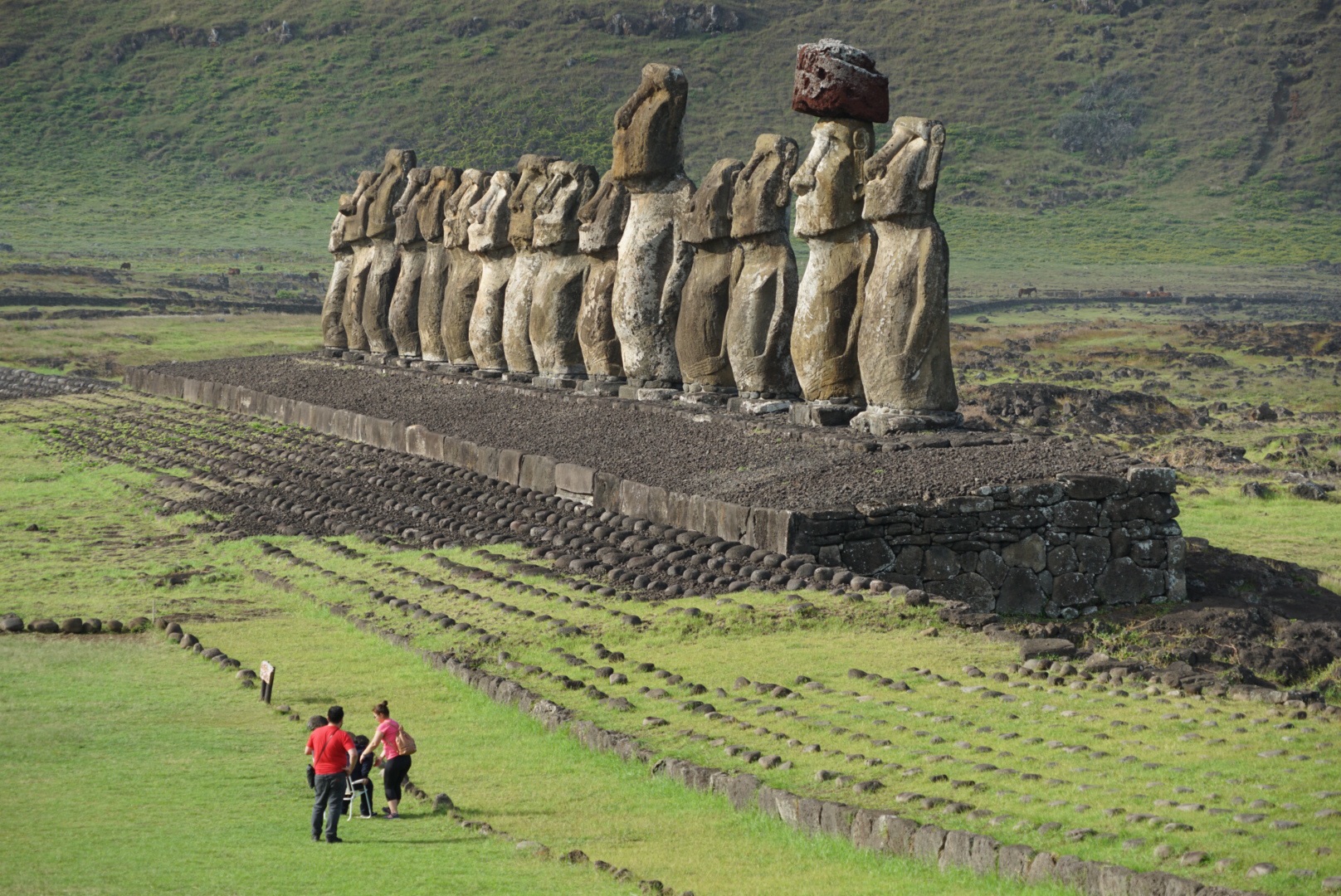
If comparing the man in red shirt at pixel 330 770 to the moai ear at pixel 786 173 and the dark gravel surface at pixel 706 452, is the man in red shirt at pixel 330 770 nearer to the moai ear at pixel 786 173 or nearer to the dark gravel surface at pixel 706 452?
the dark gravel surface at pixel 706 452

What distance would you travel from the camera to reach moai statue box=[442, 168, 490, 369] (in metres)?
22.6

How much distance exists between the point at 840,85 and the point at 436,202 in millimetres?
9092

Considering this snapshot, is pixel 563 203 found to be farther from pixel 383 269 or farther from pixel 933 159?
pixel 933 159

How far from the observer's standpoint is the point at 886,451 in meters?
14.0

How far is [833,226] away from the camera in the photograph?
50.6 ft

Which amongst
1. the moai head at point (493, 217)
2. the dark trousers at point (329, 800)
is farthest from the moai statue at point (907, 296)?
the moai head at point (493, 217)

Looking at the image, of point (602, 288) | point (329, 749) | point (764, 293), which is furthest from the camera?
point (602, 288)

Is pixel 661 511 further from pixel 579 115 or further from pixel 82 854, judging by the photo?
pixel 579 115

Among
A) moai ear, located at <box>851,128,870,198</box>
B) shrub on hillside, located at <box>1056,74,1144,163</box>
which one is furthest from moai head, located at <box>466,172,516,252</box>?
shrub on hillside, located at <box>1056,74,1144,163</box>

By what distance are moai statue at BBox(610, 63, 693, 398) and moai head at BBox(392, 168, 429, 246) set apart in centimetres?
620

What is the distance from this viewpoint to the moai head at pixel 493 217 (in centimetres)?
2175

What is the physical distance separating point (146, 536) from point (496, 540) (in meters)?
3.57

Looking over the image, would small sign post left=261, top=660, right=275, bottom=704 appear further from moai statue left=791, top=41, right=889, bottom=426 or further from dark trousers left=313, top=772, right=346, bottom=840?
moai statue left=791, top=41, right=889, bottom=426

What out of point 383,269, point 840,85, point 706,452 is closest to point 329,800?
point 706,452
